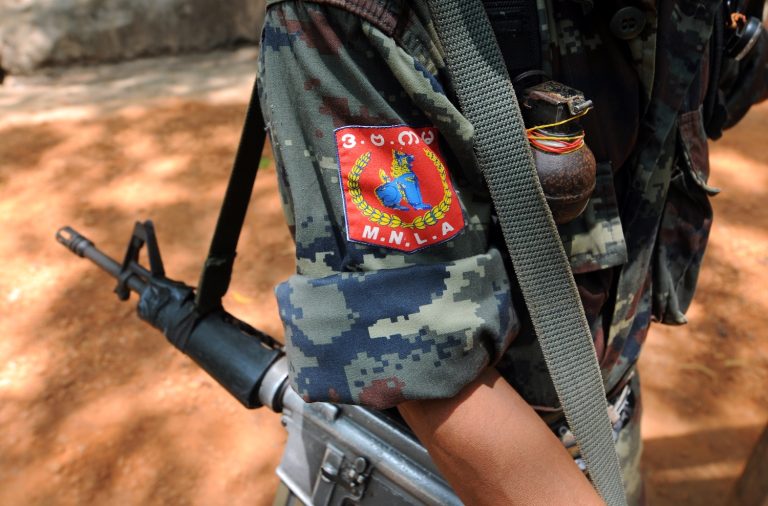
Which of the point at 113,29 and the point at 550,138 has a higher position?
the point at 550,138

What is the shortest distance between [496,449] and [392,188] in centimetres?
25

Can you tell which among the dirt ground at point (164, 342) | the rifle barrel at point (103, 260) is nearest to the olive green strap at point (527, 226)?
the rifle barrel at point (103, 260)

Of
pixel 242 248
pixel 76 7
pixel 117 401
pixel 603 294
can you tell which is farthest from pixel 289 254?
pixel 76 7

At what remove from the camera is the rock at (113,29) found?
4199mm

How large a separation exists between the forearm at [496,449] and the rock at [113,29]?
4463 mm

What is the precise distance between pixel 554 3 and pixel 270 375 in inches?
29.4

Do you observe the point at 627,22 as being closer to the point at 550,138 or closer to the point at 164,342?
the point at 550,138

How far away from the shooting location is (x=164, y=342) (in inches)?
90.0

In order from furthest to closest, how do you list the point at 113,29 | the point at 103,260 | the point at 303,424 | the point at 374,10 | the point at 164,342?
the point at 113,29, the point at 164,342, the point at 103,260, the point at 303,424, the point at 374,10

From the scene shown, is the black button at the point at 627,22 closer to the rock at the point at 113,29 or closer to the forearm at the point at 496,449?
the forearm at the point at 496,449

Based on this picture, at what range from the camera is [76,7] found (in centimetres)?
430

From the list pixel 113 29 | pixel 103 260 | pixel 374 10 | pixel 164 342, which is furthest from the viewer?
pixel 113 29

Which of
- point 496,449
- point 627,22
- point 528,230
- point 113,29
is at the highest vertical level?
point 627,22

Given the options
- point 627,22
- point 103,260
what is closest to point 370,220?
point 627,22
